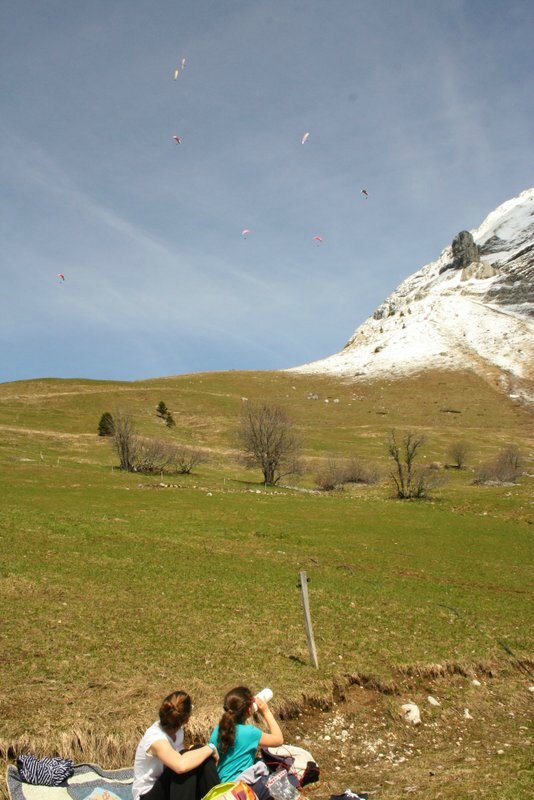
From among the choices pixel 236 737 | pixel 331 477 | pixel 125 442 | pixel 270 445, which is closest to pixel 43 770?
pixel 236 737

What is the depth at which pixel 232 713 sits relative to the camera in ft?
25.2

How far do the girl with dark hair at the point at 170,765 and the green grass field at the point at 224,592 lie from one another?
7.88 feet

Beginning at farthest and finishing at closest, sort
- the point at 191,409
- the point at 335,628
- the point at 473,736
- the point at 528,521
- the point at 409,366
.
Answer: the point at 409,366, the point at 191,409, the point at 528,521, the point at 335,628, the point at 473,736

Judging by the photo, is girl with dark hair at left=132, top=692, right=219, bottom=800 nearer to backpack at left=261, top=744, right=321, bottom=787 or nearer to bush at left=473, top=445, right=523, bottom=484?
backpack at left=261, top=744, right=321, bottom=787

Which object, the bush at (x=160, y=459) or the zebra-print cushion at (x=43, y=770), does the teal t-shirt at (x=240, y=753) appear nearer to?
the zebra-print cushion at (x=43, y=770)

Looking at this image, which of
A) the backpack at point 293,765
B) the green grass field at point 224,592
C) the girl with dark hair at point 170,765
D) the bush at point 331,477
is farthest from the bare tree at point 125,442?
the girl with dark hair at point 170,765

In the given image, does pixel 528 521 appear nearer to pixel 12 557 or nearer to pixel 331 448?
pixel 12 557

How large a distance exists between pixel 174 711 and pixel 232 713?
0.88 meters

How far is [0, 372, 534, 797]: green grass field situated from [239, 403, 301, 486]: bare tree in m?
5.63

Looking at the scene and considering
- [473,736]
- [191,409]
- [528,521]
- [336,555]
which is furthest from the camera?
[191,409]

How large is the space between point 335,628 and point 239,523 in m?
18.3

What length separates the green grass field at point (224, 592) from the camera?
39.6 feet

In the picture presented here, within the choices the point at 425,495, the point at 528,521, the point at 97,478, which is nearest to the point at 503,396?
the point at 425,495

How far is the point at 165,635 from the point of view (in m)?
15.2
